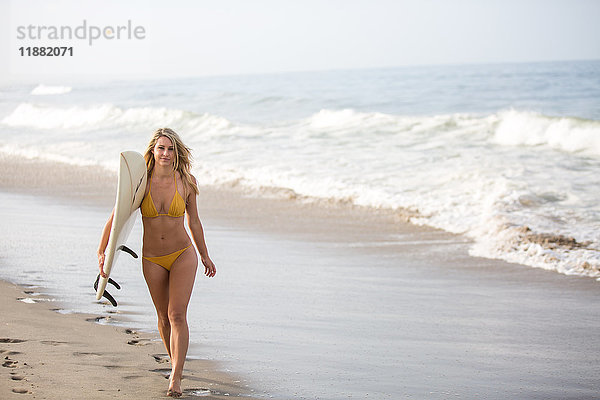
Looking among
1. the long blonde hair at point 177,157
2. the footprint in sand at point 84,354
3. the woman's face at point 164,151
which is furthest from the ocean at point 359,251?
the woman's face at point 164,151

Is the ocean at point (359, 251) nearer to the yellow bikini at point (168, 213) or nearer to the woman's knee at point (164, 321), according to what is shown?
the woman's knee at point (164, 321)

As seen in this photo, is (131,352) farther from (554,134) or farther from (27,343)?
(554,134)

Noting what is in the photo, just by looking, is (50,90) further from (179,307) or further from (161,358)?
(179,307)

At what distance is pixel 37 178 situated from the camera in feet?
45.9

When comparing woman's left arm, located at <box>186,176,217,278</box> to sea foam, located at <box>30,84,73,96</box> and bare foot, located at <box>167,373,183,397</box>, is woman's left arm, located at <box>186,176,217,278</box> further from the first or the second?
sea foam, located at <box>30,84,73,96</box>

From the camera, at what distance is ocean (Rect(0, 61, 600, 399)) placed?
469 cm

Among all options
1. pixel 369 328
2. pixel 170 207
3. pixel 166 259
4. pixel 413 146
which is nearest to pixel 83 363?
pixel 166 259

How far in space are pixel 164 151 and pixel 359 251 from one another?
4647mm

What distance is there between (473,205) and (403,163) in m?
4.59

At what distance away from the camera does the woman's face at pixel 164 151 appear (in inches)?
157

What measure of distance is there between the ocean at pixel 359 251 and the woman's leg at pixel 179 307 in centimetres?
55

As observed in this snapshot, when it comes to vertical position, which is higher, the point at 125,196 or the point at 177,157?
the point at 177,157

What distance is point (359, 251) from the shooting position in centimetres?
832

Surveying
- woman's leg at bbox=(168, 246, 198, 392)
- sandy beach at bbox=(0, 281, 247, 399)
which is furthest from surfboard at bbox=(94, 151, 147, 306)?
sandy beach at bbox=(0, 281, 247, 399)
